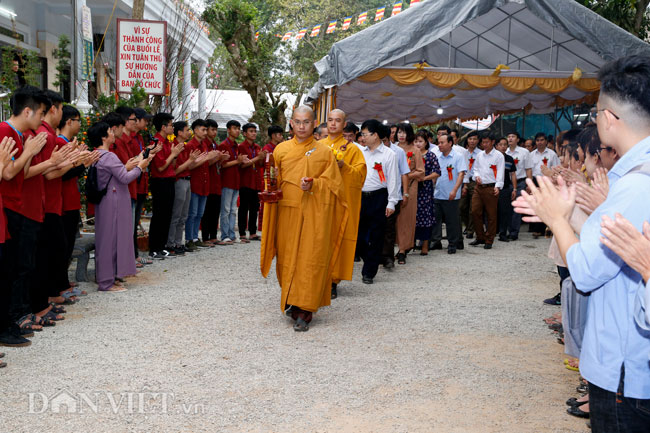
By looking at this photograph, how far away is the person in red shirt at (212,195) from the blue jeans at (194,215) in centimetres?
38

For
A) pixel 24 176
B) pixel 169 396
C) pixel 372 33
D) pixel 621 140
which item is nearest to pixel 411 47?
pixel 372 33

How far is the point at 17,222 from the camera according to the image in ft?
15.4

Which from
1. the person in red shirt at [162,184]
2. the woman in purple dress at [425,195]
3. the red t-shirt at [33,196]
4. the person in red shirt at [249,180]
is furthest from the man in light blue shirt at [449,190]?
the red t-shirt at [33,196]

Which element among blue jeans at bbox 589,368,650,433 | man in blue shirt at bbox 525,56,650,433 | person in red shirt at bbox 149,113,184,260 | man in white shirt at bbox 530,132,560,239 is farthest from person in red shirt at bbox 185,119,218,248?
blue jeans at bbox 589,368,650,433

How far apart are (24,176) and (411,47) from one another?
627 cm

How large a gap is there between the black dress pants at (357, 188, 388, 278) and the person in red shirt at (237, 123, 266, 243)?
3481 mm

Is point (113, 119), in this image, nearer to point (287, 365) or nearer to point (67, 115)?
point (67, 115)

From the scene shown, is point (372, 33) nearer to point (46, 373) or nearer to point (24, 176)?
point (24, 176)

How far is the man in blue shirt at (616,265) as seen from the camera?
1.85 m

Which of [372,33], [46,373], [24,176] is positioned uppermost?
[372,33]

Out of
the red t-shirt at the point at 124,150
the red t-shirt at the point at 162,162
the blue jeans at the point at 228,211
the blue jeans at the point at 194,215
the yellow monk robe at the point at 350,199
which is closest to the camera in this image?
the yellow monk robe at the point at 350,199

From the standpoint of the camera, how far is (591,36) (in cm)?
942

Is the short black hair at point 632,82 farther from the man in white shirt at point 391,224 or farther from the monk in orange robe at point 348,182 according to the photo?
the man in white shirt at point 391,224

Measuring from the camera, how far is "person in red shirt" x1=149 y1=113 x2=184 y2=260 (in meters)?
8.21
